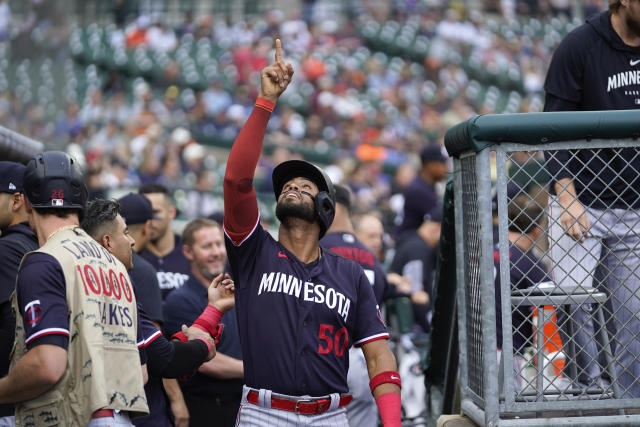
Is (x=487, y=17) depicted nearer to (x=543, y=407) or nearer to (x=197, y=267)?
(x=197, y=267)

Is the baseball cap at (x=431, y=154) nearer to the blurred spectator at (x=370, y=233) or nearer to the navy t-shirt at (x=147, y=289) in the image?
the blurred spectator at (x=370, y=233)

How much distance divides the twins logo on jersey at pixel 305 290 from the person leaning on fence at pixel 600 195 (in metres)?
0.92

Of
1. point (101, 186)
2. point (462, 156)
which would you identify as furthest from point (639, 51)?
point (101, 186)

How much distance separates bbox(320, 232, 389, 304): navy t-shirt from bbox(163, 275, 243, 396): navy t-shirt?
85 centimetres

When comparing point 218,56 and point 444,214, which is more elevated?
point 218,56

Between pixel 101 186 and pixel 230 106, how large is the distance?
8607mm

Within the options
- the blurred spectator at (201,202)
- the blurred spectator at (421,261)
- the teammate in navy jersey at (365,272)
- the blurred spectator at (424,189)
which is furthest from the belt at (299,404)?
the blurred spectator at (201,202)

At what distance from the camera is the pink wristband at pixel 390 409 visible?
375cm

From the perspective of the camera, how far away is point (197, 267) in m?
5.97

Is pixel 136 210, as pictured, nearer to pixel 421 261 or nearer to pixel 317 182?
pixel 317 182

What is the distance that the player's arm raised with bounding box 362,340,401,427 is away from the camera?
378 centimetres

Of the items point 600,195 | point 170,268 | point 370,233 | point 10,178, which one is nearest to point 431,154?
point 370,233

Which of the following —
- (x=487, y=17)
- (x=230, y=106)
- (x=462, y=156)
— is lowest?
(x=462, y=156)

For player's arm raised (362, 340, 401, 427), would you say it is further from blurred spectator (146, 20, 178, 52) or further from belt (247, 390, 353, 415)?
blurred spectator (146, 20, 178, 52)
